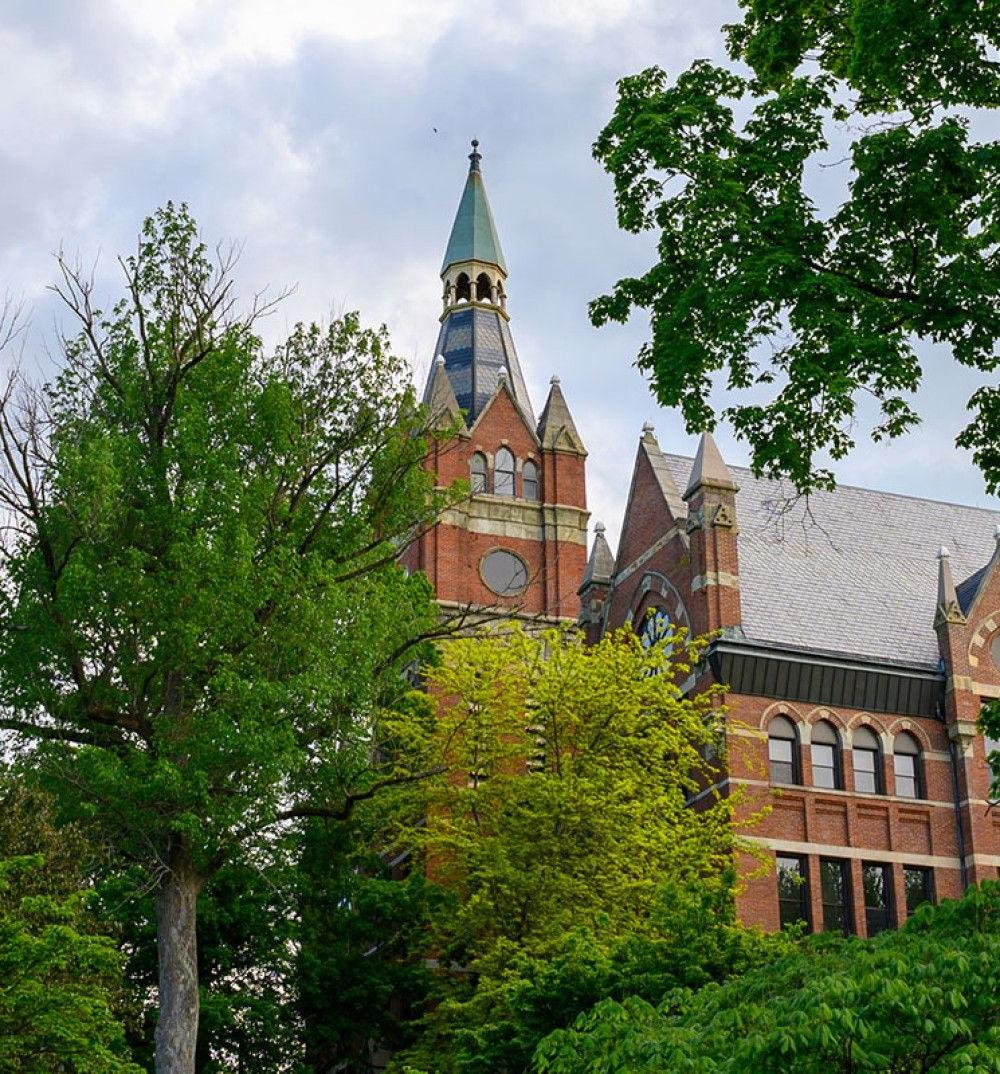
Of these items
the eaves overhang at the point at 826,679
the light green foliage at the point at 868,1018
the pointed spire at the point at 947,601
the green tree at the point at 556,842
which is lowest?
the light green foliage at the point at 868,1018

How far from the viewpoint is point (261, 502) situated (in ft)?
69.6

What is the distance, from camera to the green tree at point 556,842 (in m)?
20.8

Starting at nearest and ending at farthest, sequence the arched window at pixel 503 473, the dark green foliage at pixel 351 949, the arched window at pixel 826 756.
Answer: the dark green foliage at pixel 351 949 < the arched window at pixel 826 756 < the arched window at pixel 503 473

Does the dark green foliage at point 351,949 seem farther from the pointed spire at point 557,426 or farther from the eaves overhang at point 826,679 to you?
the pointed spire at point 557,426

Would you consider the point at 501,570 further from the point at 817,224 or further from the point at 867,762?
the point at 817,224

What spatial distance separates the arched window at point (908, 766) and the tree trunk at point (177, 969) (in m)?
18.6

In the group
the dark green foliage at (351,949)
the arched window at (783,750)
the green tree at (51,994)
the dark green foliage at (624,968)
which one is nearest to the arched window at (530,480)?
the arched window at (783,750)

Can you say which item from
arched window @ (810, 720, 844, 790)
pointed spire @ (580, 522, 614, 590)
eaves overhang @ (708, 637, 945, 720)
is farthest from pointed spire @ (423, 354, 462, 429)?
arched window @ (810, 720, 844, 790)

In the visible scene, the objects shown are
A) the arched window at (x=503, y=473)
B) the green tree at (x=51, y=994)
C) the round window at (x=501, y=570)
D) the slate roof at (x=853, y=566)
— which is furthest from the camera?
the arched window at (x=503, y=473)

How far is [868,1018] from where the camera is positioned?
34.4 ft

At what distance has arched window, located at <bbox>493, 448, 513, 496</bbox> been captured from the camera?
51.0 meters

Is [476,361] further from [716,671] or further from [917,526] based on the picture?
[716,671]

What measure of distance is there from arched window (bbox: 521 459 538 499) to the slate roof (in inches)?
474

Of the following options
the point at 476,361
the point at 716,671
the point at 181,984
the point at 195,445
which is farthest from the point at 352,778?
the point at 476,361
